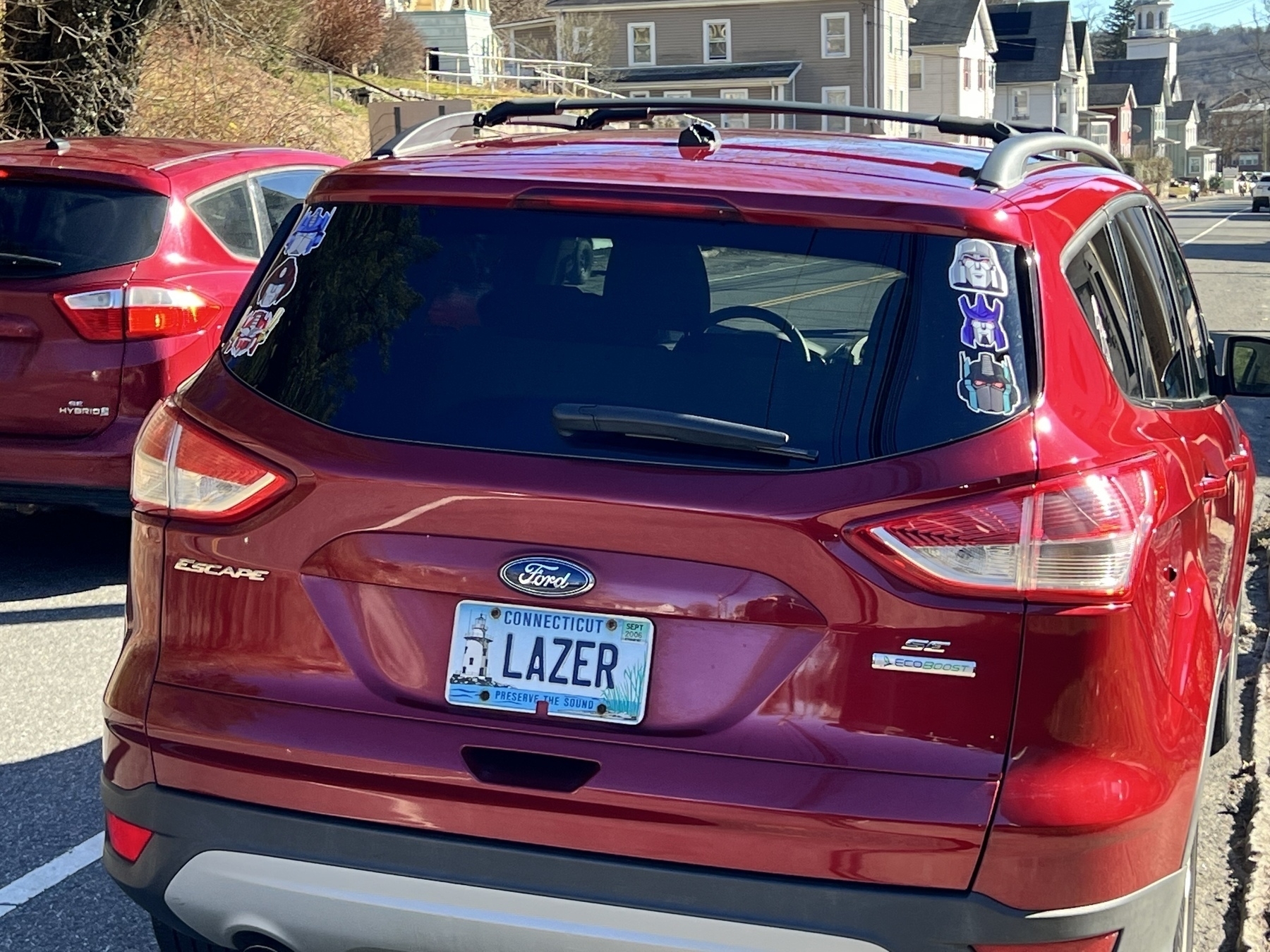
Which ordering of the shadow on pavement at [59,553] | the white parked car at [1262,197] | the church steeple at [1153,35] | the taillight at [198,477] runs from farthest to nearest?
the church steeple at [1153,35] < the white parked car at [1262,197] < the shadow on pavement at [59,553] < the taillight at [198,477]

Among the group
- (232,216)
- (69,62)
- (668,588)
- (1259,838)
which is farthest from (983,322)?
(69,62)

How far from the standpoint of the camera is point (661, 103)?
12.2 ft

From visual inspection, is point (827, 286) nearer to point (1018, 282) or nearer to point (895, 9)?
point (1018, 282)

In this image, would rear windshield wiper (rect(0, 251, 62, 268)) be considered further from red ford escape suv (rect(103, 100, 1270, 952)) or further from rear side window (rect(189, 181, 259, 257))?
red ford escape suv (rect(103, 100, 1270, 952))

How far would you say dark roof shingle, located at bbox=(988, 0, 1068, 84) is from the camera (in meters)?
95.9

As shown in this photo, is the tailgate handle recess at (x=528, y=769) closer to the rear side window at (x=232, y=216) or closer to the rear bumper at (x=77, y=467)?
the rear bumper at (x=77, y=467)

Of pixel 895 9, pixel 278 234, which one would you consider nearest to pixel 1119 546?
pixel 278 234

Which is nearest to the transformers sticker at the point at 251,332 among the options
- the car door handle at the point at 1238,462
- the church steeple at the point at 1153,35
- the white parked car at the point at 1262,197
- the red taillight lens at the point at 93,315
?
the car door handle at the point at 1238,462

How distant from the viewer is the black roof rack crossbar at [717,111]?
370 cm

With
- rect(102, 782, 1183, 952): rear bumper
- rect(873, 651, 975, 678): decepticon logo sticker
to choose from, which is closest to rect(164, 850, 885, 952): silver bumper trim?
rect(102, 782, 1183, 952): rear bumper

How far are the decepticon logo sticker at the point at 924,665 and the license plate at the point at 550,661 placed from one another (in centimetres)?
37

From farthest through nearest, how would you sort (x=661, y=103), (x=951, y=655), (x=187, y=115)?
(x=187, y=115) → (x=661, y=103) → (x=951, y=655)

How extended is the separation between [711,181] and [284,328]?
85cm

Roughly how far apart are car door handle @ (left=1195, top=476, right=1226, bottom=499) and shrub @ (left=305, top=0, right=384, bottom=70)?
36.5m
